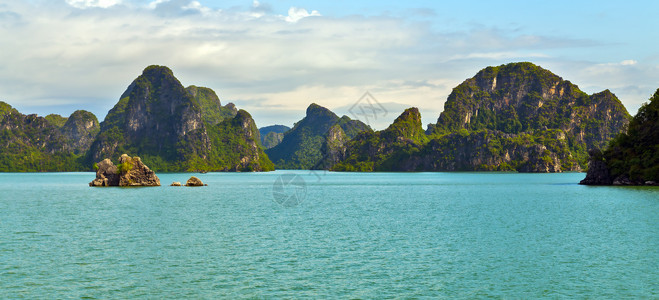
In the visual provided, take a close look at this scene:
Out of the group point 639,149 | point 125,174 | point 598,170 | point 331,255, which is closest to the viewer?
point 331,255

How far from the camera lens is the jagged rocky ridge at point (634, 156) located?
360ft

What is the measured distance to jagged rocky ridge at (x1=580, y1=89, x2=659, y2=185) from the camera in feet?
360

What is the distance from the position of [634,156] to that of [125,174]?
119 metres

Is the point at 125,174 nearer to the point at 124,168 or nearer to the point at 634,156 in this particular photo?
the point at 124,168

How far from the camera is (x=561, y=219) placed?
175 ft

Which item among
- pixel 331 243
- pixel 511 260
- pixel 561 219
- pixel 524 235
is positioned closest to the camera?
pixel 511 260

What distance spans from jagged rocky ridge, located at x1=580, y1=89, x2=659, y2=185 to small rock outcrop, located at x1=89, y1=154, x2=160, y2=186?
365ft

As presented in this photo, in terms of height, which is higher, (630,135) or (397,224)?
(630,135)

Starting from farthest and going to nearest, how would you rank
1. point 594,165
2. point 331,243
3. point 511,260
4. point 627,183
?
point 594,165
point 627,183
point 331,243
point 511,260

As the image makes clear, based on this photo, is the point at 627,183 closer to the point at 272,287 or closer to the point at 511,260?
the point at 511,260

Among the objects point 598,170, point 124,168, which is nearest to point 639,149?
point 598,170

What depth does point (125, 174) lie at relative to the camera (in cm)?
12219

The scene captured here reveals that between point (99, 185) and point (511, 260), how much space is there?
11672cm

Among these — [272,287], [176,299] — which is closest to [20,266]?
[176,299]
